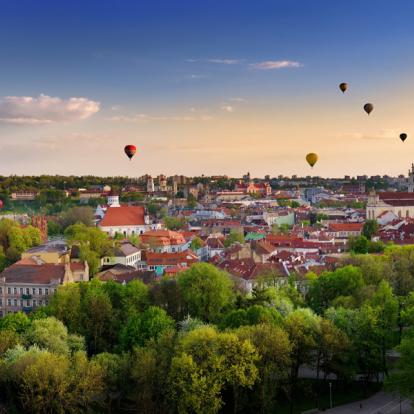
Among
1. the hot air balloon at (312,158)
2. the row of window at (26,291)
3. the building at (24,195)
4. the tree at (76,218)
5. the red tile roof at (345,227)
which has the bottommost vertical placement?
the row of window at (26,291)

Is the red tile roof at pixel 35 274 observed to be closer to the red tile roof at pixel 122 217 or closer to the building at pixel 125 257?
the building at pixel 125 257

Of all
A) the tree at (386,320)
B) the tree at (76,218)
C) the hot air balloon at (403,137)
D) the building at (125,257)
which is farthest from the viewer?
the tree at (76,218)

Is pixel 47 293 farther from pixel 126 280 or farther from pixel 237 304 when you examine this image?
pixel 237 304

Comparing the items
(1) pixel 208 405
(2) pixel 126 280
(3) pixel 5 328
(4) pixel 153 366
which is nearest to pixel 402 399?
(1) pixel 208 405

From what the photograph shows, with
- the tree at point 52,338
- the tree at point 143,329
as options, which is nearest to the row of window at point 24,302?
the tree at point 52,338

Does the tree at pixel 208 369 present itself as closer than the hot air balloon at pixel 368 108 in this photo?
Yes
